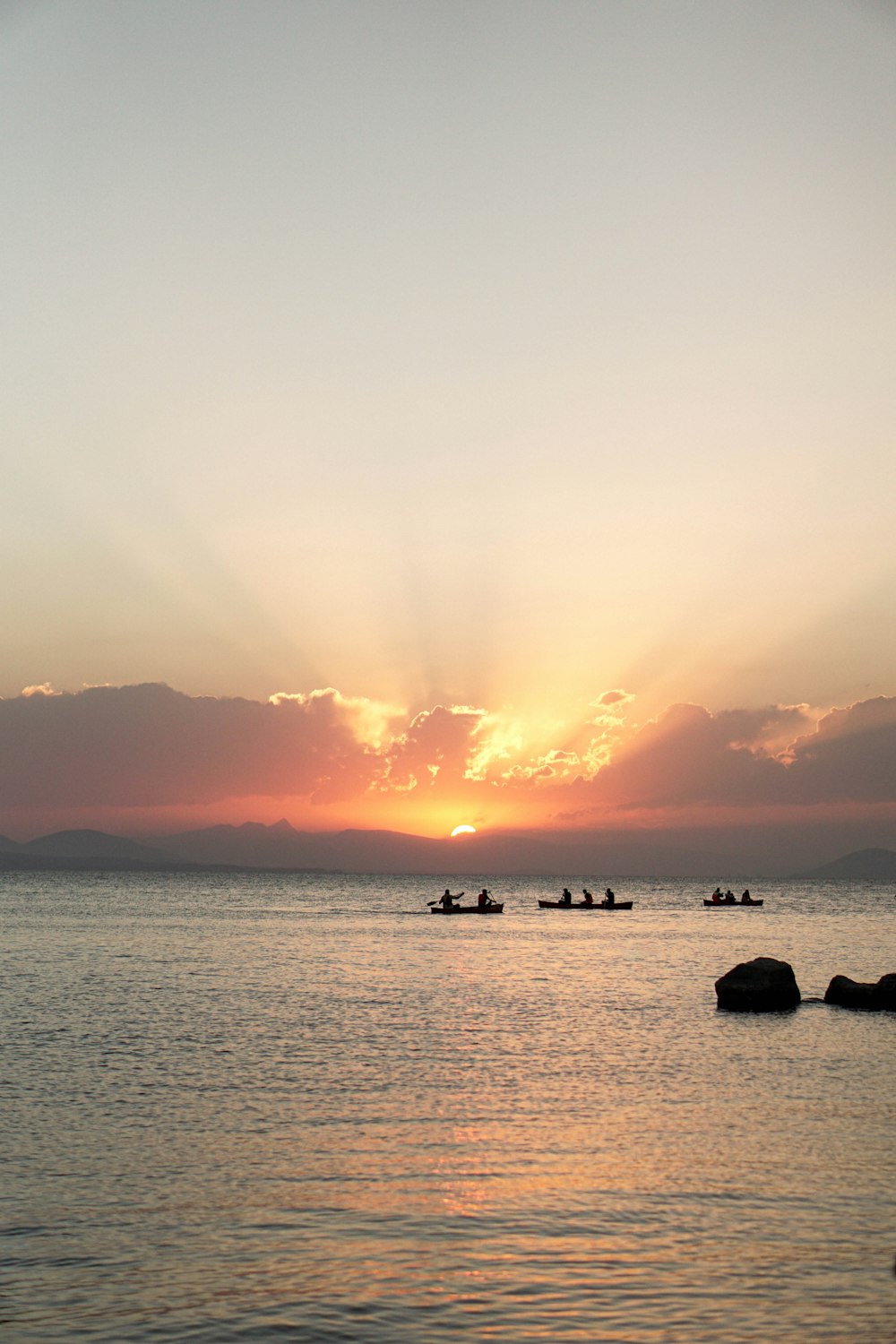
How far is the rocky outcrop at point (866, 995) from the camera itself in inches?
1825

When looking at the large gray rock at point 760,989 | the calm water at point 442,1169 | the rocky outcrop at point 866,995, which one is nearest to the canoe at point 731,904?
the calm water at point 442,1169

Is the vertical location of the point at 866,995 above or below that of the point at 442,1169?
above

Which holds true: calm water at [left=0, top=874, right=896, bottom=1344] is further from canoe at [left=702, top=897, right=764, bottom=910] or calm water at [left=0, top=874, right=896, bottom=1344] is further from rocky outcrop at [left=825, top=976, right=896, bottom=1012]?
canoe at [left=702, top=897, right=764, bottom=910]

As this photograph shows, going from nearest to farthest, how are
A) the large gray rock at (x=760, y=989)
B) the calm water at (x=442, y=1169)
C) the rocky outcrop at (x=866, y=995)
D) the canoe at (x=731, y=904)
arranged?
the calm water at (x=442, y=1169) → the large gray rock at (x=760, y=989) → the rocky outcrop at (x=866, y=995) → the canoe at (x=731, y=904)

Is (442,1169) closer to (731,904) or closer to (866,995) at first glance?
(866,995)

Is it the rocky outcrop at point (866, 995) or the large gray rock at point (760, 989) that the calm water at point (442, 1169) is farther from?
the rocky outcrop at point (866, 995)

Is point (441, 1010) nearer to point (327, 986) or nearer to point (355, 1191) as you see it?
point (327, 986)

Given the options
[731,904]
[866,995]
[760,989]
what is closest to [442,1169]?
[760,989]

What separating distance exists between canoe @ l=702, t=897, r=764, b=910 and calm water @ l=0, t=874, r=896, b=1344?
111144mm

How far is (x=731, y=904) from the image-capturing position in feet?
541

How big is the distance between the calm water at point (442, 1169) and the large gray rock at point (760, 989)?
1.11 metres

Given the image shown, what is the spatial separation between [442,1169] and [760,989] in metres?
27.7

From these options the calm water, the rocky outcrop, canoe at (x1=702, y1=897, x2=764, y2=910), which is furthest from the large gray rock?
canoe at (x1=702, y1=897, x2=764, y2=910)

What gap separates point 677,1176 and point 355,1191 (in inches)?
245
